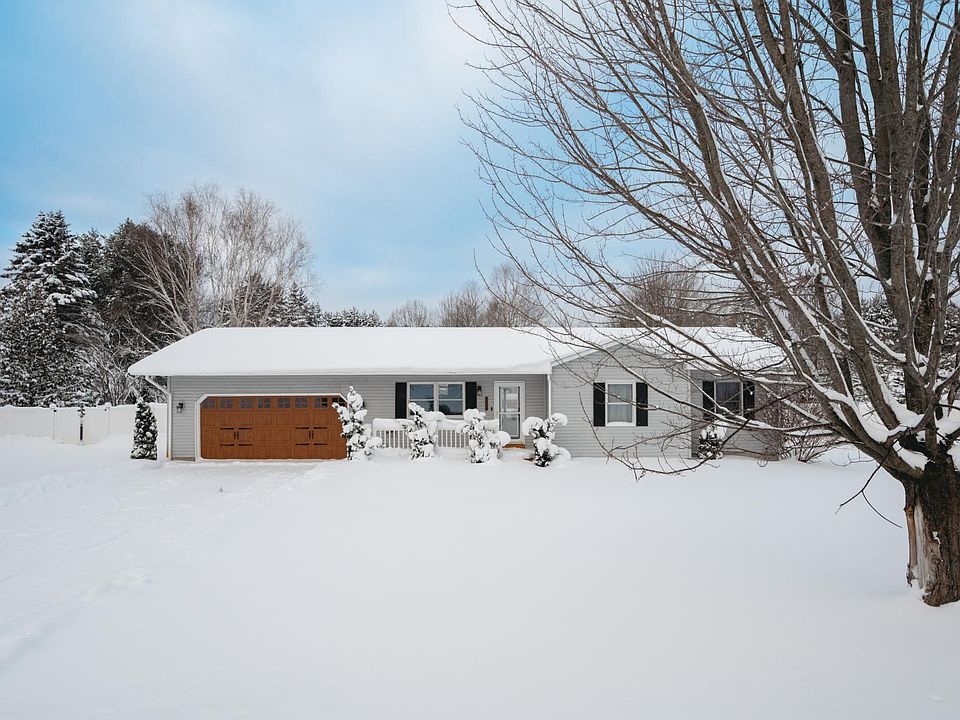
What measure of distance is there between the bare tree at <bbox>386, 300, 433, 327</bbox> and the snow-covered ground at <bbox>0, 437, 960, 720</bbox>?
3154cm

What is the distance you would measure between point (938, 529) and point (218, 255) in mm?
26528

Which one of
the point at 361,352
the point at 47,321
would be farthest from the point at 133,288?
the point at 361,352

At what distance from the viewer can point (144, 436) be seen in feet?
56.2

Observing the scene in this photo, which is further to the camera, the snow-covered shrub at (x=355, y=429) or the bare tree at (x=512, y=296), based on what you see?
the snow-covered shrub at (x=355, y=429)

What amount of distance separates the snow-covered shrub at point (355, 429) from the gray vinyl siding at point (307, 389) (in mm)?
1454

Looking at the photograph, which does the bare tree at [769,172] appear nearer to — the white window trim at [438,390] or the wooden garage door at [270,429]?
the white window trim at [438,390]

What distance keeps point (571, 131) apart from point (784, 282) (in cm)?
160

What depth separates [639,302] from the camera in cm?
446

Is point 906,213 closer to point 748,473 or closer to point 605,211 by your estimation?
point 605,211

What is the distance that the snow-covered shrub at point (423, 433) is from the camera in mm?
15273

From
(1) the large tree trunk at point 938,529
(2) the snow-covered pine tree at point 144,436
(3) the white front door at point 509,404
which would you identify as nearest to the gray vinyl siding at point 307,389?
(3) the white front door at point 509,404

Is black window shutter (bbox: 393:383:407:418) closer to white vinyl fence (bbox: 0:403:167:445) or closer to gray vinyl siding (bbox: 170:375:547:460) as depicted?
gray vinyl siding (bbox: 170:375:547:460)

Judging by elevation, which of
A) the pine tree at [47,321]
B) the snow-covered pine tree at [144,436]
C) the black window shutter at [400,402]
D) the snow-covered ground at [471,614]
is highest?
the pine tree at [47,321]

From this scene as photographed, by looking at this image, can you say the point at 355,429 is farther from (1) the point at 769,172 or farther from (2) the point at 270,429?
(1) the point at 769,172
